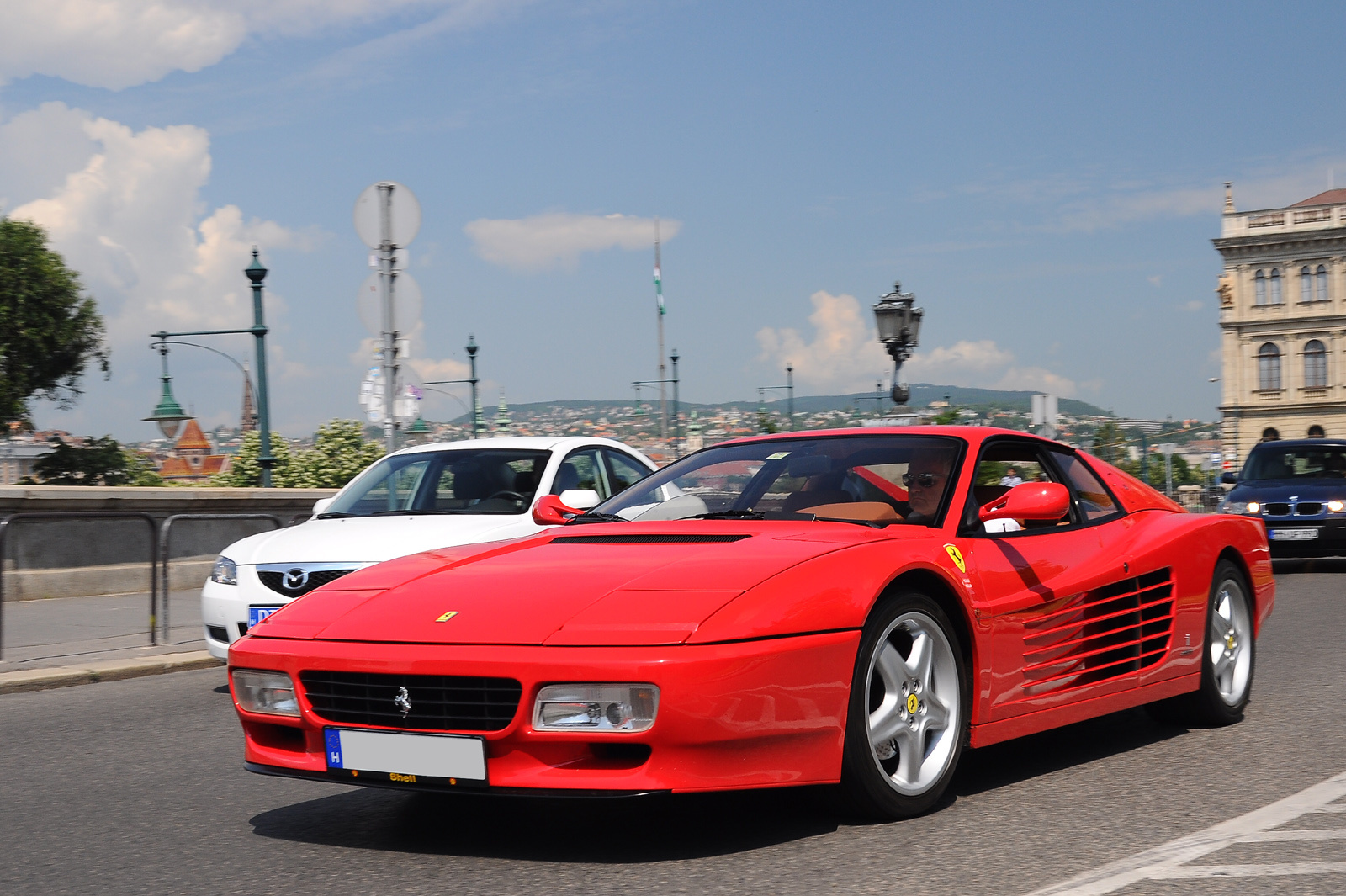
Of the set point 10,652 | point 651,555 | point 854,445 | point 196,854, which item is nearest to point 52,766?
point 196,854

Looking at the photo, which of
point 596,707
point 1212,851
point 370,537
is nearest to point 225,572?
point 370,537

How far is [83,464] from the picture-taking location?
38.8 metres

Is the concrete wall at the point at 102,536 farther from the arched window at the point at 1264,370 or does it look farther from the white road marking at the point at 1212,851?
the arched window at the point at 1264,370

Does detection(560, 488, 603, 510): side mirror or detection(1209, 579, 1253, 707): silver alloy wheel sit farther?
detection(1209, 579, 1253, 707): silver alloy wheel

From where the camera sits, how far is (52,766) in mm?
5879

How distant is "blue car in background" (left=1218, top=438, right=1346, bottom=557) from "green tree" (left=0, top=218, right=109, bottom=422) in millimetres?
36315

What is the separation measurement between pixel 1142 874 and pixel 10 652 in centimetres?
844

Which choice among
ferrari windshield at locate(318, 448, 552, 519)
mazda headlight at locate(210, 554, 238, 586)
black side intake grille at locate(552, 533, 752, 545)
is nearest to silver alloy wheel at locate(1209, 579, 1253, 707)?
black side intake grille at locate(552, 533, 752, 545)

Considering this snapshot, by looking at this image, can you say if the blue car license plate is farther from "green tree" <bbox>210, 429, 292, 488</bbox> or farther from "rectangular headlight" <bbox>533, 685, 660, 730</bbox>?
"green tree" <bbox>210, 429, 292, 488</bbox>

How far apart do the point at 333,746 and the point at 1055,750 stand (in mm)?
2912

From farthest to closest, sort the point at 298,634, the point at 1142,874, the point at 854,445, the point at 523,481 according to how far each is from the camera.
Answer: the point at 523,481
the point at 854,445
the point at 298,634
the point at 1142,874

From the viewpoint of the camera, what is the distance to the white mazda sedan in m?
8.13

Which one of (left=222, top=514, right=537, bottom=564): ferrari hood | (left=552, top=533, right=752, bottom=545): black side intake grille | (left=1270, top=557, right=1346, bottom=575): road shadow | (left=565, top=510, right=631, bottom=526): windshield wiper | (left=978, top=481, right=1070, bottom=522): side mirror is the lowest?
(left=1270, top=557, right=1346, bottom=575): road shadow

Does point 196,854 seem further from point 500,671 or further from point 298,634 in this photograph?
point 500,671
